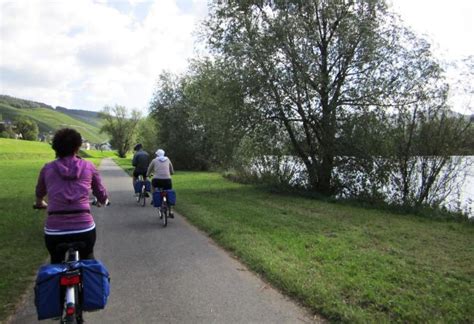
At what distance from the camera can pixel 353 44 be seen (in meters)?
17.2

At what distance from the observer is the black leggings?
4.02 meters

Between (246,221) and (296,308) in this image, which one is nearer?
(296,308)

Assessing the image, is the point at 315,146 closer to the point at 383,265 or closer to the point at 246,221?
the point at 246,221

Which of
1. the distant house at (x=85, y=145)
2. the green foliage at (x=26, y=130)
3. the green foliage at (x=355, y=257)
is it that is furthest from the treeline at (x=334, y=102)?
the green foliage at (x=26, y=130)

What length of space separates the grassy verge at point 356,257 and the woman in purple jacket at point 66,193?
2.96 metres

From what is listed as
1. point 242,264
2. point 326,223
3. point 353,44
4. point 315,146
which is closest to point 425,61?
point 353,44

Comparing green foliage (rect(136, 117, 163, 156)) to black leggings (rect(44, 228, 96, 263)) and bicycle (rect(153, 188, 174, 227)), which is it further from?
black leggings (rect(44, 228, 96, 263))

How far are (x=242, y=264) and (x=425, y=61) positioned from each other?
41.3 feet

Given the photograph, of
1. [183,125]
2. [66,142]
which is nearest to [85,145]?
[183,125]

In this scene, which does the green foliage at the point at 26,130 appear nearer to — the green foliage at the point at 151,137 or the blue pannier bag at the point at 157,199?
the green foliage at the point at 151,137

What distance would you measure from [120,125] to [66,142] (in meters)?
105

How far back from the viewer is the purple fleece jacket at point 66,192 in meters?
3.98

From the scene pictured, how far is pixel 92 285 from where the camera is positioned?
3863 mm

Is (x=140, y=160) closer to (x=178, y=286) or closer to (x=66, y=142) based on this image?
(x=178, y=286)
